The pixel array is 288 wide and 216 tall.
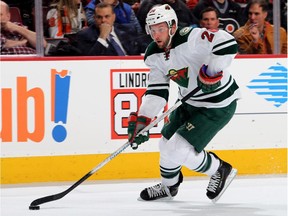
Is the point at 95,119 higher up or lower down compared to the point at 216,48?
lower down

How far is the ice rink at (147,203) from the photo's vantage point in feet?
12.4

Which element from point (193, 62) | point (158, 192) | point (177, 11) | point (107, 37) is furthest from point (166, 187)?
point (177, 11)

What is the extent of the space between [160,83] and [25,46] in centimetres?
112

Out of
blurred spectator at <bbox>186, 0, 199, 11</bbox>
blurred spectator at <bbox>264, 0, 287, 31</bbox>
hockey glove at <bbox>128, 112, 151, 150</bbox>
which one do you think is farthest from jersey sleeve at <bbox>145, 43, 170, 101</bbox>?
blurred spectator at <bbox>264, 0, 287, 31</bbox>

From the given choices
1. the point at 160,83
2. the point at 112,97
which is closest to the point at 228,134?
the point at 112,97

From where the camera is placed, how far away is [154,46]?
13.2ft

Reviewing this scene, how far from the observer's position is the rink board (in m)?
4.73

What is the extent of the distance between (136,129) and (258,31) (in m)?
1.57

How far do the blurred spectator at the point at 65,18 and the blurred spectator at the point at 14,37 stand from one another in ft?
0.36

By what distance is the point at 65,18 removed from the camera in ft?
15.9

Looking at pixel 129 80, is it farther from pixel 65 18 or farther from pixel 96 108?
pixel 65 18

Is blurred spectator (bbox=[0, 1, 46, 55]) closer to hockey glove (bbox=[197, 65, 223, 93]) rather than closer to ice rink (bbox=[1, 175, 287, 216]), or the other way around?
ice rink (bbox=[1, 175, 287, 216])

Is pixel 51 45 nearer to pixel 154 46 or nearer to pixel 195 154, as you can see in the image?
pixel 154 46

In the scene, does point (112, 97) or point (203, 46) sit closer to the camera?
point (203, 46)
